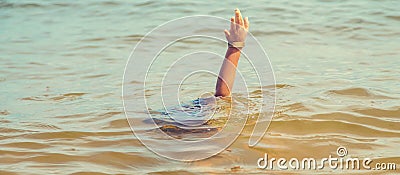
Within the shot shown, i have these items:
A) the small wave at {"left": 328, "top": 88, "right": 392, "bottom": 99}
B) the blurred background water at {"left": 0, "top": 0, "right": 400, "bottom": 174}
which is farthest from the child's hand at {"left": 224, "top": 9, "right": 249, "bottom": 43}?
the small wave at {"left": 328, "top": 88, "right": 392, "bottom": 99}

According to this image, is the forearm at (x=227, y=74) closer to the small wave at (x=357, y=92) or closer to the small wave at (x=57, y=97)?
the small wave at (x=357, y=92)

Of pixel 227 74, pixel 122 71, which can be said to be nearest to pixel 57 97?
pixel 122 71

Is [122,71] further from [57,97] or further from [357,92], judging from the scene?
[357,92]

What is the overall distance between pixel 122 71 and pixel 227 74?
70.9 inches

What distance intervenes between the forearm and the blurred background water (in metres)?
0.43

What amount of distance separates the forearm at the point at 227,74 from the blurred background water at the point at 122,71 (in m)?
0.43

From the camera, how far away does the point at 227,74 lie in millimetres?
4711

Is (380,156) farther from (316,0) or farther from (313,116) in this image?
(316,0)

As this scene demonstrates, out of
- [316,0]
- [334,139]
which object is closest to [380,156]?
[334,139]

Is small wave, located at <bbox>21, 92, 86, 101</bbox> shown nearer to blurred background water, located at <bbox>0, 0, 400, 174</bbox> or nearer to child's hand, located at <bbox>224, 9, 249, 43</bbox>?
blurred background water, located at <bbox>0, 0, 400, 174</bbox>

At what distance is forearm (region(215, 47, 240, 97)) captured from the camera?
471 centimetres

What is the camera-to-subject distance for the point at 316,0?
9.12 metres

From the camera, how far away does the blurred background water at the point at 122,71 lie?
153 inches

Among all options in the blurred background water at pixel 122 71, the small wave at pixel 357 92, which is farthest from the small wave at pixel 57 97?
the small wave at pixel 357 92
